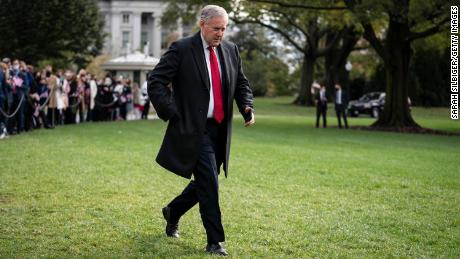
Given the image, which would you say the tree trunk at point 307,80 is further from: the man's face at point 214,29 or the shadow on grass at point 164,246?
the man's face at point 214,29

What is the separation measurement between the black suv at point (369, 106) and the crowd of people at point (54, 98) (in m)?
16.8

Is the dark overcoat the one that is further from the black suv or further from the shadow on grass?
the black suv

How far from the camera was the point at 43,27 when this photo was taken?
45250 millimetres

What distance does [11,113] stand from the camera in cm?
1992

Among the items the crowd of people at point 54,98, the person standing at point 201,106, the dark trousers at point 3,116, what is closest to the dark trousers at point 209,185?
the person standing at point 201,106

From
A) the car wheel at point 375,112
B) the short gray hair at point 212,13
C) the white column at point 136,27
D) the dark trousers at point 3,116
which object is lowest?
the car wheel at point 375,112

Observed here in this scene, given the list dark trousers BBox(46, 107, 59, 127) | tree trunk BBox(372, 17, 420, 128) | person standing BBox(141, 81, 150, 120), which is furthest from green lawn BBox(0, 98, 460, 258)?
person standing BBox(141, 81, 150, 120)

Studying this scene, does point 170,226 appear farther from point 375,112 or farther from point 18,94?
point 375,112

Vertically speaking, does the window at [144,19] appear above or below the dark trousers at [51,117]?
above

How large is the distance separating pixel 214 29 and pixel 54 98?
61.6 feet

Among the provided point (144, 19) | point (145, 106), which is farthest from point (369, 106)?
point (144, 19)

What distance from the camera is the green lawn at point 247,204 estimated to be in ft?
A: 21.0

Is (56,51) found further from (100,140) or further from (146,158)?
(146,158)

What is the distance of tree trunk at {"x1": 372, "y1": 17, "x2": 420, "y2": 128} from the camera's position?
29.7 m
